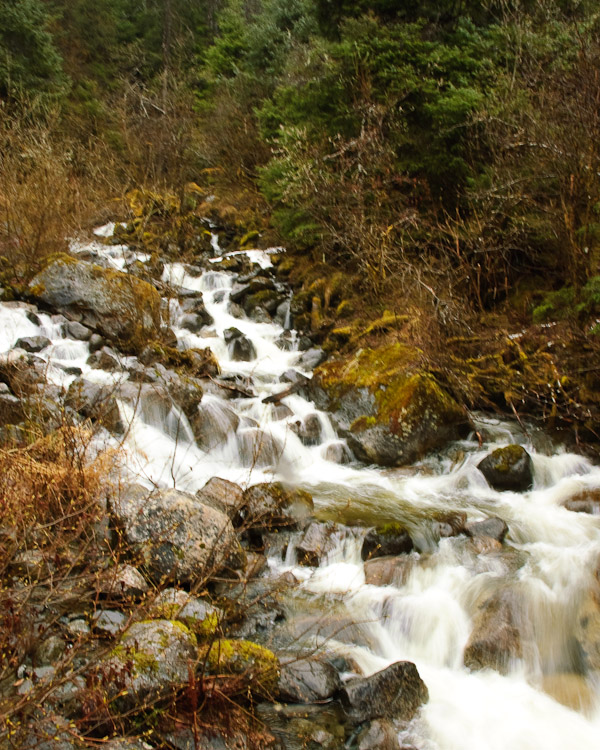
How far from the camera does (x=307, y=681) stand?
412cm

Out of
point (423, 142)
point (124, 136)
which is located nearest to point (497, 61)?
point (423, 142)

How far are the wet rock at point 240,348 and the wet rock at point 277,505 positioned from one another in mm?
4775

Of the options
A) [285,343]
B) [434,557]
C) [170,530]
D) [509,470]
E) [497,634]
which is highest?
[170,530]

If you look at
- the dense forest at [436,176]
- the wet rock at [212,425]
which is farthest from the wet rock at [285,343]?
the wet rock at [212,425]

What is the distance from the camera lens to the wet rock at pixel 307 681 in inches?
159

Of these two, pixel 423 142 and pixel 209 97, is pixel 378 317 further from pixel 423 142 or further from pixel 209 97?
pixel 209 97

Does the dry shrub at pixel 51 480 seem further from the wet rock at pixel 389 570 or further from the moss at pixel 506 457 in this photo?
the moss at pixel 506 457

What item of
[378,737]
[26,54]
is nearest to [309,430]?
[378,737]

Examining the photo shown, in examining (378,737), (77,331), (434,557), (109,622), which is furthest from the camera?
(77,331)

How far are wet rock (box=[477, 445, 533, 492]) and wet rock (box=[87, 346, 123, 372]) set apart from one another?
557 centimetres

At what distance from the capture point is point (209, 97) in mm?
23000

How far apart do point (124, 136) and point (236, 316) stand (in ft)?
30.2

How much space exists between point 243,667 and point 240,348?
7636 mm

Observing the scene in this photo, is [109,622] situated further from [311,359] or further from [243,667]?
[311,359]
